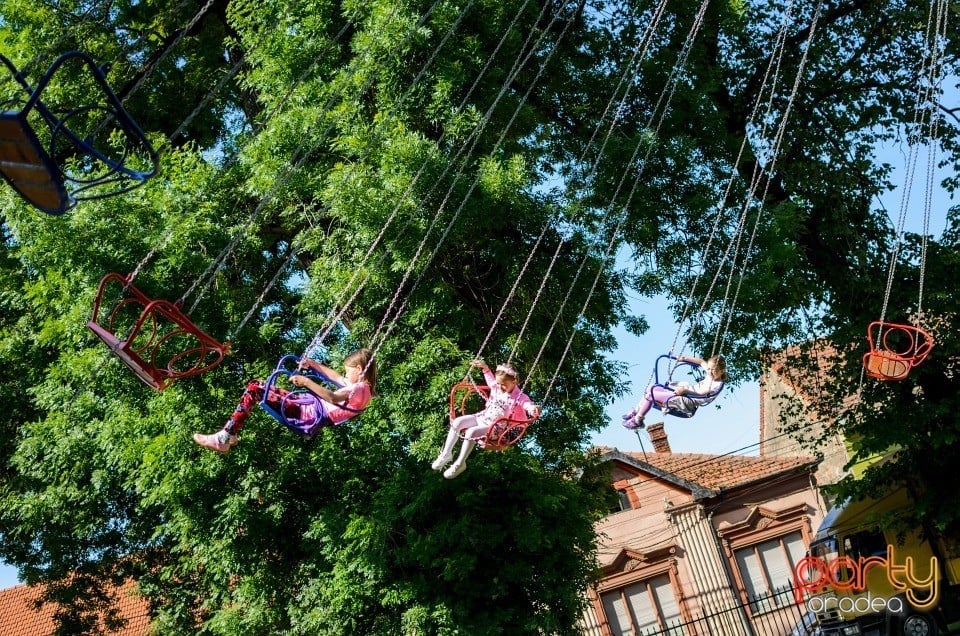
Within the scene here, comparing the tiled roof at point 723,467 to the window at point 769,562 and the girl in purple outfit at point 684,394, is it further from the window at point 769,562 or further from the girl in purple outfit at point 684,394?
the girl in purple outfit at point 684,394

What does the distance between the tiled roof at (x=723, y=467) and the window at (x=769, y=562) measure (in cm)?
178

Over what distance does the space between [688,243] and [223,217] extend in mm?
7051

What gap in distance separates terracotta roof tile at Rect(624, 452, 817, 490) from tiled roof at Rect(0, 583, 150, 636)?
14.0 m

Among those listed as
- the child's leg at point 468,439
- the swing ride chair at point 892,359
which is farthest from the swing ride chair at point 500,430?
the swing ride chair at point 892,359

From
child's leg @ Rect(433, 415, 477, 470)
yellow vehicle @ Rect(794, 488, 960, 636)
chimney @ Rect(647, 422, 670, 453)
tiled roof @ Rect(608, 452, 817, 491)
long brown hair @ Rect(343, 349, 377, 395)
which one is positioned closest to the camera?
long brown hair @ Rect(343, 349, 377, 395)

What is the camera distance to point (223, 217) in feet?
45.5

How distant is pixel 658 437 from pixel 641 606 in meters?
6.59

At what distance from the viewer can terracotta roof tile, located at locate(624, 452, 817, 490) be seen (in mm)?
26070

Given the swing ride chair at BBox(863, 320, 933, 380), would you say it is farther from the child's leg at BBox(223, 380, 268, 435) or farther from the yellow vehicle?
the child's leg at BBox(223, 380, 268, 435)

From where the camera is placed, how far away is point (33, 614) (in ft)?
88.2

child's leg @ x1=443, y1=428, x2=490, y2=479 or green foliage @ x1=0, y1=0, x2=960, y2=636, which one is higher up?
green foliage @ x1=0, y1=0, x2=960, y2=636

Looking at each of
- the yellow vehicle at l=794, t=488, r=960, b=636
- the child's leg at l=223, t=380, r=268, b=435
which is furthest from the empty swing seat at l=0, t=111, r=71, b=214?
the yellow vehicle at l=794, t=488, r=960, b=636

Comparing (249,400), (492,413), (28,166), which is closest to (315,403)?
(249,400)

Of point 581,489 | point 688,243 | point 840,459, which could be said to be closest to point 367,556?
point 581,489
